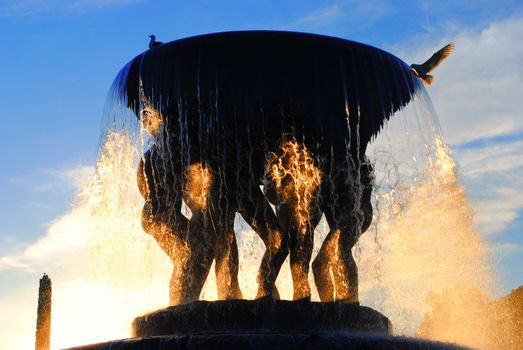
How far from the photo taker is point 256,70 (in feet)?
46.0

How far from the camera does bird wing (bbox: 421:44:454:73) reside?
16.4m

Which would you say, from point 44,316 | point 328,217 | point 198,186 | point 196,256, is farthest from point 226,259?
point 44,316

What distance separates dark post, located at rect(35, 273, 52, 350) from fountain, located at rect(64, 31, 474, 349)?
13.7 metres

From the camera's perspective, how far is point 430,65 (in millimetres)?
16453

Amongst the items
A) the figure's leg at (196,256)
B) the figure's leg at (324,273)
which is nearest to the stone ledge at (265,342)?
the figure's leg at (324,273)

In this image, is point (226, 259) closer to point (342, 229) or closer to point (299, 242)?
point (299, 242)

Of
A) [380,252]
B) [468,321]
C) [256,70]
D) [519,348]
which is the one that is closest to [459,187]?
[380,252]

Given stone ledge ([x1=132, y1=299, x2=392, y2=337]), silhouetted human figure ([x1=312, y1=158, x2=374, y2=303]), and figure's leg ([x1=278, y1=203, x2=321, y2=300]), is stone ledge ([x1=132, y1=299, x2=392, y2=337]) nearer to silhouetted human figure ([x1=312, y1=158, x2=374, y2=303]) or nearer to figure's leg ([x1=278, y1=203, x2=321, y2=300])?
figure's leg ([x1=278, y1=203, x2=321, y2=300])

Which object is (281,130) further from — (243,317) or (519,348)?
(519,348)

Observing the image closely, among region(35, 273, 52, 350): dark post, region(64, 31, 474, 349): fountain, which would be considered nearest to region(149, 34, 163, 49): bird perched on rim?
region(64, 31, 474, 349): fountain

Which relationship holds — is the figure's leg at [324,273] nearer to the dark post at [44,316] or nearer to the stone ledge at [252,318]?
the stone ledge at [252,318]

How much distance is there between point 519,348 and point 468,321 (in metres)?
8.68

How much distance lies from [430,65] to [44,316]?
1561 centimetres

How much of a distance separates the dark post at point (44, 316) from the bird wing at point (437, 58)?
15.2 meters
